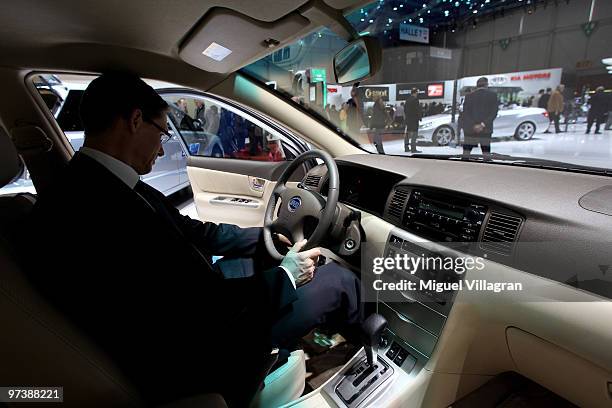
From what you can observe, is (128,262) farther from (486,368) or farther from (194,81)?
(486,368)

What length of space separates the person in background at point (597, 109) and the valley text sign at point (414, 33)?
16.4 ft

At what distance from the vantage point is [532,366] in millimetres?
1393

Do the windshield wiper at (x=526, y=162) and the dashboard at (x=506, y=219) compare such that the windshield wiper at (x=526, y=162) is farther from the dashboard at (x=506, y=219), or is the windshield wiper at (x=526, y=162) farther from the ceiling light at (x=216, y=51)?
the ceiling light at (x=216, y=51)

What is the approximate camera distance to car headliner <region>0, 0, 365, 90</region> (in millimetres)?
1228

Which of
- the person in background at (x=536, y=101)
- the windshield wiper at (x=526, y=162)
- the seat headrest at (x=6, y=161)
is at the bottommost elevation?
the windshield wiper at (x=526, y=162)

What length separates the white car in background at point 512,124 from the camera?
7.02m

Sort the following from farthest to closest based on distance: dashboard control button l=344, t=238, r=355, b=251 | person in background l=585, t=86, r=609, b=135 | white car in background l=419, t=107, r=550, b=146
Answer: person in background l=585, t=86, r=609, b=135
white car in background l=419, t=107, r=550, b=146
dashboard control button l=344, t=238, r=355, b=251

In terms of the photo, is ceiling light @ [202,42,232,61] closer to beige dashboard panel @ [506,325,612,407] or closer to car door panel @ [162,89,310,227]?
car door panel @ [162,89,310,227]

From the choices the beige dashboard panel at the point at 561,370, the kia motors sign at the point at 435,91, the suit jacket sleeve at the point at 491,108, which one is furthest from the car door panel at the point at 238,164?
the kia motors sign at the point at 435,91

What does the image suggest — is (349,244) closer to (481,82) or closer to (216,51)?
(216,51)

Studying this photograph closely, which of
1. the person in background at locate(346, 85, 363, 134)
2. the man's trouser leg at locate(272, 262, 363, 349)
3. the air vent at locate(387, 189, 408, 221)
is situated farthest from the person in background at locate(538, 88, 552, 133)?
the man's trouser leg at locate(272, 262, 363, 349)

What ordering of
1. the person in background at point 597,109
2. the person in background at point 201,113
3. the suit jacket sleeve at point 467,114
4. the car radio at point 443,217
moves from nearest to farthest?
the car radio at point 443,217 → the person in background at point 201,113 → the suit jacket sleeve at point 467,114 → the person in background at point 597,109

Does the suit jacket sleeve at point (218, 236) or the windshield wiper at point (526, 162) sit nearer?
the windshield wiper at point (526, 162)

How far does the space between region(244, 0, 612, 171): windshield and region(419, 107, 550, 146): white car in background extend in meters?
0.02
